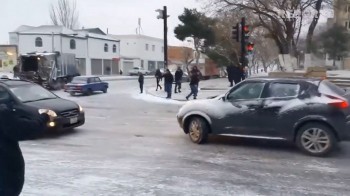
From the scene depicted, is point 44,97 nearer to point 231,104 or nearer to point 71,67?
point 231,104

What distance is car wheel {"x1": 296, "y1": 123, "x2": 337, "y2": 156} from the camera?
755cm

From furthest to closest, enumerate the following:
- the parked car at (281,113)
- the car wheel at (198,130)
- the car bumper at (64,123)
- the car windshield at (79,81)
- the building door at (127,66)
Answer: the building door at (127,66) → the car windshield at (79,81) → the car bumper at (64,123) → the car wheel at (198,130) → the parked car at (281,113)

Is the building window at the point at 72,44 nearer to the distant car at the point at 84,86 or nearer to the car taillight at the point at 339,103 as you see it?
the distant car at the point at 84,86

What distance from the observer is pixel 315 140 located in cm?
766

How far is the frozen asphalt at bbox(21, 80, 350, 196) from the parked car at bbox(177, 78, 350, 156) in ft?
1.07

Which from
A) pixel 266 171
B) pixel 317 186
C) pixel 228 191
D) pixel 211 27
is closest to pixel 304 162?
pixel 266 171

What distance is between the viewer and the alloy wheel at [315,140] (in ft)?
24.9

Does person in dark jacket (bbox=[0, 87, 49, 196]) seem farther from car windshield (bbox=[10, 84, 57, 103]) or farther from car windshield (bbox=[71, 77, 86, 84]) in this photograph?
car windshield (bbox=[71, 77, 86, 84])

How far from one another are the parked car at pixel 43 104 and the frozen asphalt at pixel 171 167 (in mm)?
376

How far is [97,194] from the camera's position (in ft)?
17.4

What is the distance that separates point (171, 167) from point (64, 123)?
166 inches

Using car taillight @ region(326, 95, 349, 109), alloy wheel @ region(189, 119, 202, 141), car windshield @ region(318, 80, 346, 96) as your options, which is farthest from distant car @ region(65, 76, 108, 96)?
car taillight @ region(326, 95, 349, 109)

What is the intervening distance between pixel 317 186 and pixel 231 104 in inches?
125

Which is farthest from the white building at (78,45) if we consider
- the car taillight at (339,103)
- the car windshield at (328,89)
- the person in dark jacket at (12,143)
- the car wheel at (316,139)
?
the person in dark jacket at (12,143)
